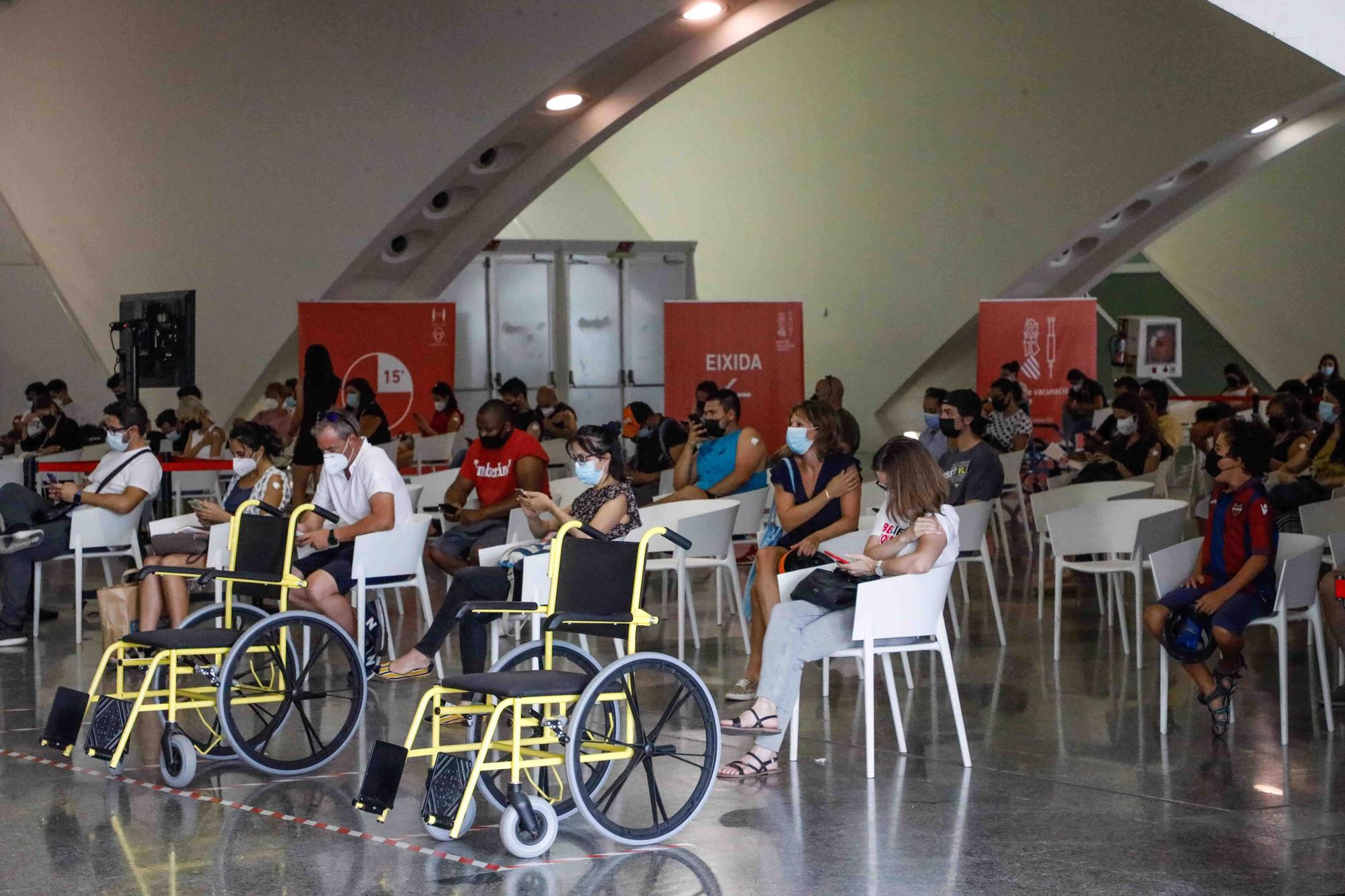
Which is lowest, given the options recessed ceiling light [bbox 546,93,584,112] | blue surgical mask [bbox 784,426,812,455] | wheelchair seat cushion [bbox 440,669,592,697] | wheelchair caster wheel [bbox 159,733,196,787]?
wheelchair caster wheel [bbox 159,733,196,787]

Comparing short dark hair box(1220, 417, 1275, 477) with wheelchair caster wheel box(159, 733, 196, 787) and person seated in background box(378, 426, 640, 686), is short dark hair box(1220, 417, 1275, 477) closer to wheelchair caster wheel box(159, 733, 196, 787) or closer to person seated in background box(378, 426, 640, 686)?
person seated in background box(378, 426, 640, 686)

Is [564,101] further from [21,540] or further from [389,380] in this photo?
[21,540]

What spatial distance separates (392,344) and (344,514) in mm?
7341

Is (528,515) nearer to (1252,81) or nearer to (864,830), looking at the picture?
(864,830)

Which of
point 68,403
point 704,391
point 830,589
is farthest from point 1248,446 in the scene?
point 68,403

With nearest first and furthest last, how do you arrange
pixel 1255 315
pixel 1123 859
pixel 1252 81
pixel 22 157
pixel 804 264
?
pixel 1123 859, pixel 1252 81, pixel 22 157, pixel 804 264, pixel 1255 315

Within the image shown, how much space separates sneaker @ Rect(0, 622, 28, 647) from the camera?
7848 mm

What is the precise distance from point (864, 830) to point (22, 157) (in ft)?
49.7

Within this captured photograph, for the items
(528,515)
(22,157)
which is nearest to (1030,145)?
(22,157)

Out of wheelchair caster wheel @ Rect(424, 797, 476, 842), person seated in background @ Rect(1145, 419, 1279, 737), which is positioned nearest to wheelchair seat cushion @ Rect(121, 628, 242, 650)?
wheelchair caster wheel @ Rect(424, 797, 476, 842)

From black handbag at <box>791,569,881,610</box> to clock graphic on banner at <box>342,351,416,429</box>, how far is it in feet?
28.8

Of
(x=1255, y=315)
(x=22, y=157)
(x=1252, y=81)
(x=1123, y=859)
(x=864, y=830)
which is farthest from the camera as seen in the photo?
(x=1255, y=315)

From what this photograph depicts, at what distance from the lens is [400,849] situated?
4.43 metres

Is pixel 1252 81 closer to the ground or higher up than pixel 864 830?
higher up
